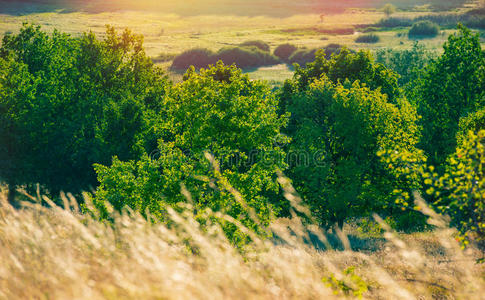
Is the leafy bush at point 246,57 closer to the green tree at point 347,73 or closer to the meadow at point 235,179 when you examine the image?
the meadow at point 235,179

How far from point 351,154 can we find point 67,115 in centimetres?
2589

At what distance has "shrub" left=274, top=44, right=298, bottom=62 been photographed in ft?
453

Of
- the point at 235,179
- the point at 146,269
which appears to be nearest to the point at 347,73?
the point at 235,179

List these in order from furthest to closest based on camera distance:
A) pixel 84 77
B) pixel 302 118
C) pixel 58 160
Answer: pixel 84 77 → pixel 58 160 → pixel 302 118

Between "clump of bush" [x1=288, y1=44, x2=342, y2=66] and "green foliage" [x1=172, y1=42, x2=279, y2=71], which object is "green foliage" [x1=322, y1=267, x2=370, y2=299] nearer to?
"green foliage" [x1=172, y1=42, x2=279, y2=71]

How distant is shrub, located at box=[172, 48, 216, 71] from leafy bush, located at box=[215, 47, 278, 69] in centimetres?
314

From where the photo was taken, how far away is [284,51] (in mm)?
140250

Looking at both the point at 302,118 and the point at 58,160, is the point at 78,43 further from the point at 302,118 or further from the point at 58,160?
the point at 302,118

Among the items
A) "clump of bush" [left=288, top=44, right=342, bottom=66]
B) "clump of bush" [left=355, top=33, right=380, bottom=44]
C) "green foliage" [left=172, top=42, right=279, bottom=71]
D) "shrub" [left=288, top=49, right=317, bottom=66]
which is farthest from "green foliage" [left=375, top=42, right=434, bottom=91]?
"clump of bush" [left=355, top=33, right=380, bottom=44]

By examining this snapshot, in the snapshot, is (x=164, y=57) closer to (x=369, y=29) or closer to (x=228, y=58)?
(x=228, y=58)

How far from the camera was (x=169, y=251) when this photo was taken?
9844 millimetres

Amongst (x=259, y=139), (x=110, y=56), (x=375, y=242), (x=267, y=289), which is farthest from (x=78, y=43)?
(x=267, y=289)

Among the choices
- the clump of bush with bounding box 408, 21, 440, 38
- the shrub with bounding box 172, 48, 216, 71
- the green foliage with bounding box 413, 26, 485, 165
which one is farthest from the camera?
the clump of bush with bounding box 408, 21, 440, 38

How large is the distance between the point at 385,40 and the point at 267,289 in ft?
546
